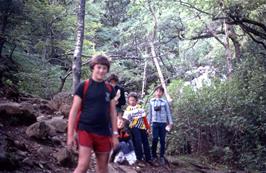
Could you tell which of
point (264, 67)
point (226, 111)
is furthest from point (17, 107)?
point (264, 67)

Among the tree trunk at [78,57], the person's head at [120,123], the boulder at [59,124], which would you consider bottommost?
the boulder at [59,124]

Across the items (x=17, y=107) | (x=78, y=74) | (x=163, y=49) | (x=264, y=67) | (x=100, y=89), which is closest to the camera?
(x=100, y=89)

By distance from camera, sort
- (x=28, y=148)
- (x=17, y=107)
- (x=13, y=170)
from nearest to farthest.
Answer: (x=13, y=170)
(x=28, y=148)
(x=17, y=107)

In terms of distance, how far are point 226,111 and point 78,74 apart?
4.75 metres

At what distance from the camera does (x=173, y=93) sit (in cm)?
1382

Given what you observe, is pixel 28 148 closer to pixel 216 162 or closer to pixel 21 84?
pixel 216 162

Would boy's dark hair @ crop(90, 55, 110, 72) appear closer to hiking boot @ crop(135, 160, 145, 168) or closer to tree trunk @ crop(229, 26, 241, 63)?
hiking boot @ crop(135, 160, 145, 168)

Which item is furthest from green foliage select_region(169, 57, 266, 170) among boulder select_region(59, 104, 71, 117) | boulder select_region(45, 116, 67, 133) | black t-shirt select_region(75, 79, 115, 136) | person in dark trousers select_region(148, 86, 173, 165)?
black t-shirt select_region(75, 79, 115, 136)

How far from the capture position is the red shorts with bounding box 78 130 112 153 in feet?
13.4

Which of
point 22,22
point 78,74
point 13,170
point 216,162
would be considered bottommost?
point 216,162

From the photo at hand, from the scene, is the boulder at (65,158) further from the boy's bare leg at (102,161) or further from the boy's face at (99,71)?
the boy's face at (99,71)

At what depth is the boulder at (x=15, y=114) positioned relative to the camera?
7867 mm

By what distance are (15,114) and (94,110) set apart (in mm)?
4602

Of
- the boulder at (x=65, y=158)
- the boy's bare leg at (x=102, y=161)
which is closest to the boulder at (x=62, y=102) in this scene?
the boulder at (x=65, y=158)
